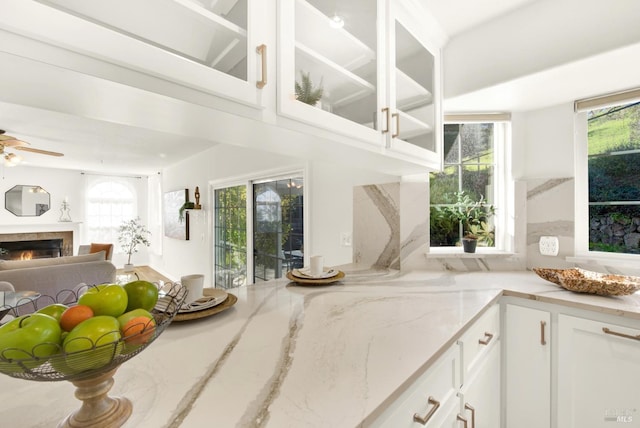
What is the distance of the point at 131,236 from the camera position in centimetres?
675

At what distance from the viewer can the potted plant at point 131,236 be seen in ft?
21.7

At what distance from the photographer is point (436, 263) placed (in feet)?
6.18

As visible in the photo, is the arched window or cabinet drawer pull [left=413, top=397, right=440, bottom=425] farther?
the arched window

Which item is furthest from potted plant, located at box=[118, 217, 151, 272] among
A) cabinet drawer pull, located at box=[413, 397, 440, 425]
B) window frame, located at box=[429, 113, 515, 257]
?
cabinet drawer pull, located at box=[413, 397, 440, 425]

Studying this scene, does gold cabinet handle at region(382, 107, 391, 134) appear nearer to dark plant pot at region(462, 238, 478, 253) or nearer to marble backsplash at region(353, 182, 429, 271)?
marble backsplash at region(353, 182, 429, 271)

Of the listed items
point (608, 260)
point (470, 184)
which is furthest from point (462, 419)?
point (470, 184)

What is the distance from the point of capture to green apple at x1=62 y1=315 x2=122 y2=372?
419 mm

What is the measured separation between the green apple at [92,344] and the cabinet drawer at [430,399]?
50cm

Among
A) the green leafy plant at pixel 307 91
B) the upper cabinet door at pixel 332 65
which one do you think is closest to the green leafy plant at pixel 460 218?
the upper cabinet door at pixel 332 65

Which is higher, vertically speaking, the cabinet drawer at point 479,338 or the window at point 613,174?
the window at point 613,174

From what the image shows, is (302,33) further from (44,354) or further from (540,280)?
(540,280)

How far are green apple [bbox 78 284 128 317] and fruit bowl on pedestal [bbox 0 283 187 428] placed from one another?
65mm

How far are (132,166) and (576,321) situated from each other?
674 cm

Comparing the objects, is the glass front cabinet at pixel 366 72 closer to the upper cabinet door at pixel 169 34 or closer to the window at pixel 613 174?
the upper cabinet door at pixel 169 34
